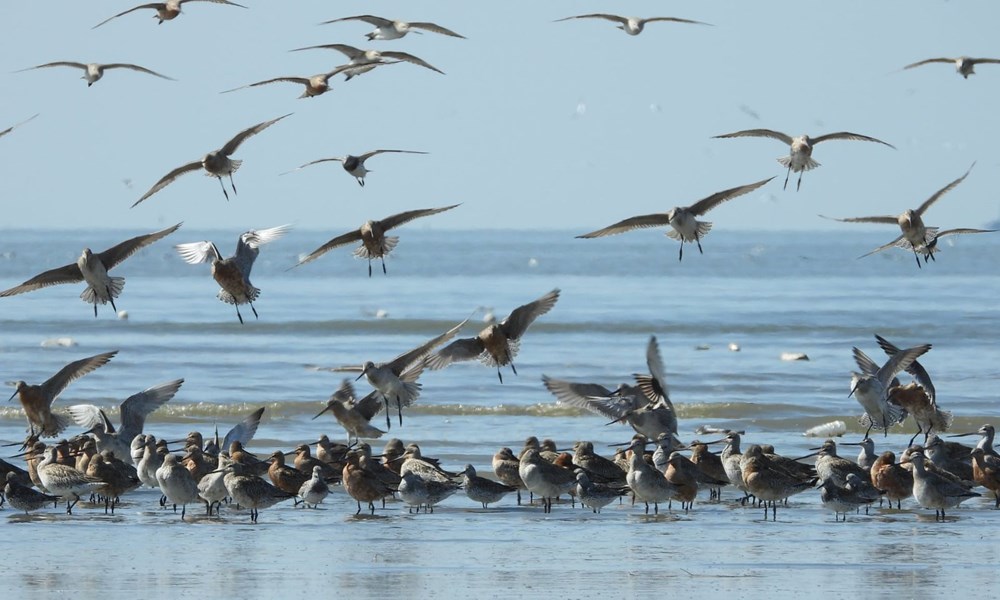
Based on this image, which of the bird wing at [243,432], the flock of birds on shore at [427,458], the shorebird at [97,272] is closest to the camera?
the flock of birds on shore at [427,458]

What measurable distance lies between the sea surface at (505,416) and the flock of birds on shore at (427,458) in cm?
23

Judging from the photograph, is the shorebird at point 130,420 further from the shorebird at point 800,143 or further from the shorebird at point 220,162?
the shorebird at point 800,143

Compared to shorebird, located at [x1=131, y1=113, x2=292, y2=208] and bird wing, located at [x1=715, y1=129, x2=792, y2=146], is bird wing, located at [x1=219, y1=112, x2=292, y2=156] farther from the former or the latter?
bird wing, located at [x1=715, y1=129, x2=792, y2=146]

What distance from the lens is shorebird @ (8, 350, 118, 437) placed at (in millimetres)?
15859

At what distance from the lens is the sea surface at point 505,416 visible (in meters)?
10.0

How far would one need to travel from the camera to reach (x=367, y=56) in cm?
1716

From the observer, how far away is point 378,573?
1007cm

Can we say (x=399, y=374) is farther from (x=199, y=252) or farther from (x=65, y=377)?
(x=65, y=377)

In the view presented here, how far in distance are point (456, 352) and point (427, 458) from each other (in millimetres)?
1060

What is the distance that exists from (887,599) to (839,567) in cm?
106

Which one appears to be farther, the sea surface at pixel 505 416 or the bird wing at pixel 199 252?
the bird wing at pixel 199 252

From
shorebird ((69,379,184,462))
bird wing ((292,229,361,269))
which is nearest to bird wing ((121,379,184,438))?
shorebird ((69,379,184,462))

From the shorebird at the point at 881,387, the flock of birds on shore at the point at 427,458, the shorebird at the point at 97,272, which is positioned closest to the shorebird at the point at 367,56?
the flock of birds on shore at the point at 427,458

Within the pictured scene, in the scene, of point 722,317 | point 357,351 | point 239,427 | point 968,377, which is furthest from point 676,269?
point 239,427
